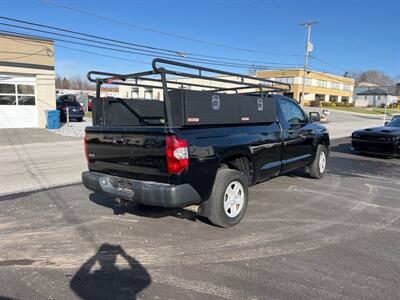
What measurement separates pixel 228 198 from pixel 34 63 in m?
18.8

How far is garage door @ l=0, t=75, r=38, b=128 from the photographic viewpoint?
19.5 metres

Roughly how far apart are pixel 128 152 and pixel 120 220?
122cm

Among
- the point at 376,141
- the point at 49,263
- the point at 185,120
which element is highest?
the point at 185,120

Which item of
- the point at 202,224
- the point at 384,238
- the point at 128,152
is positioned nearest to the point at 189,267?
the point at 202,224

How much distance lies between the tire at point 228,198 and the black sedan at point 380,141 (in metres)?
7.55

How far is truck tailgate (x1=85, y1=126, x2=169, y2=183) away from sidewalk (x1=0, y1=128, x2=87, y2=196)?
2733 mm

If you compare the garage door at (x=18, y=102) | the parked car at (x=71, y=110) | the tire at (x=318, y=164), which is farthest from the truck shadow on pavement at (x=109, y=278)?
the parked car at (x=71, y=110)

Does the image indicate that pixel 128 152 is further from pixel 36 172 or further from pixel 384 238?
pixel 36 172

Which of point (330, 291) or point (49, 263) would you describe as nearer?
point (330, 291)

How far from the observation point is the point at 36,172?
8570mm

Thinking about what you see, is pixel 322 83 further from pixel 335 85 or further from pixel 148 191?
pixel 148 191

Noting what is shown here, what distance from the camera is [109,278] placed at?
140 inches

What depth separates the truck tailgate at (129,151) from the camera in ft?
13.9

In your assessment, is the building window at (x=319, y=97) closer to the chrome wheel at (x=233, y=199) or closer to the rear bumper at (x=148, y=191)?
the chrome wheel at (x=233, y=199)
